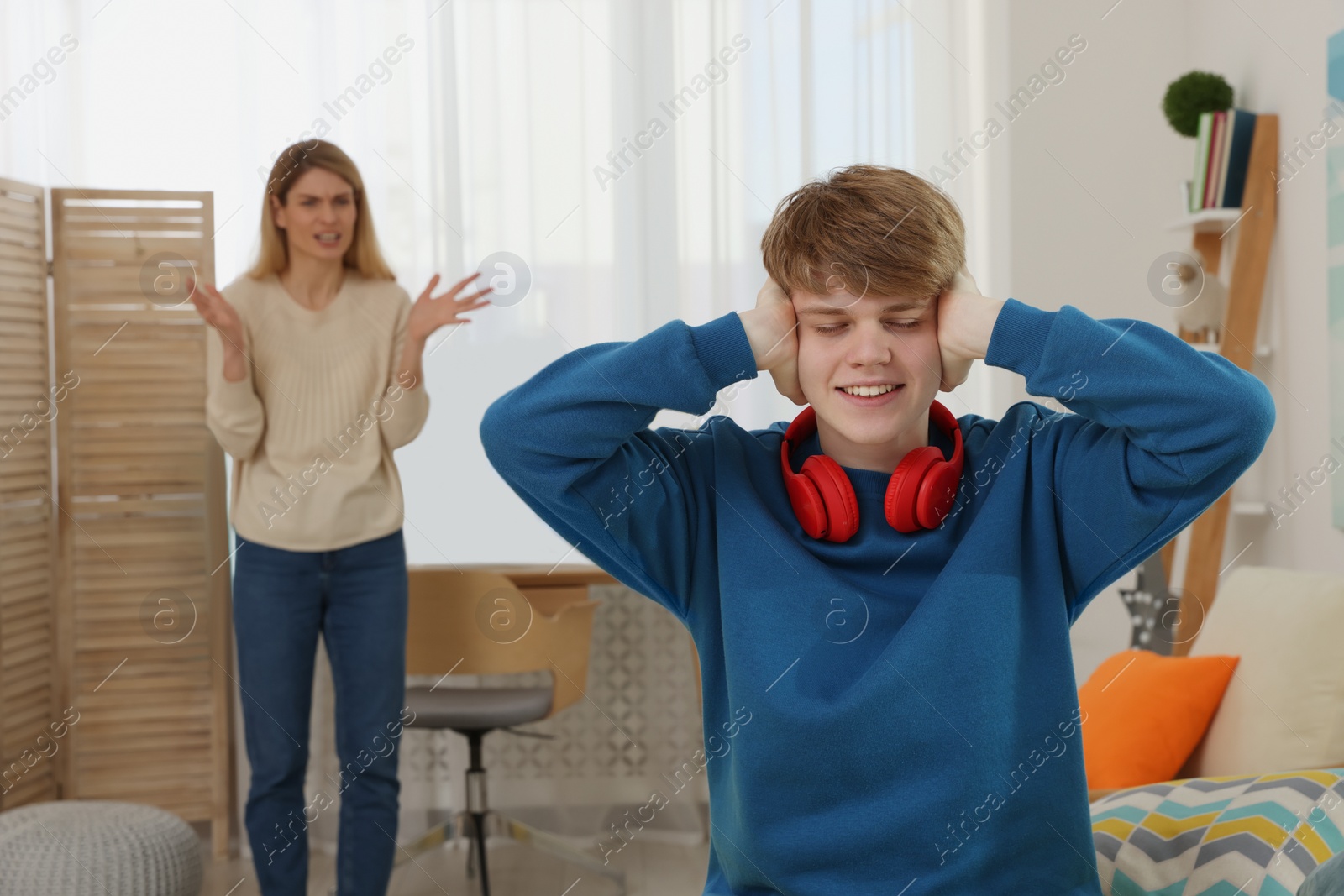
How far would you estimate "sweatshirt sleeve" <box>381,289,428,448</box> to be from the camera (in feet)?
8.52

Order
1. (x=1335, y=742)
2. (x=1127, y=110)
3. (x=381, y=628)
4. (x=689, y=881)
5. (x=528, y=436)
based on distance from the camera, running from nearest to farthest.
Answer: (x=528, y=436), (x=1335, y=742), (x=381, y=628), (x=689, y=881), (x=1127, y=110)

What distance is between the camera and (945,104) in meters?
3.37

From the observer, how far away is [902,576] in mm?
1188

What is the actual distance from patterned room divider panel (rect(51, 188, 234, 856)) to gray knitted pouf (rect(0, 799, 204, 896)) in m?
0.63

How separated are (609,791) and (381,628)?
46.8 inches

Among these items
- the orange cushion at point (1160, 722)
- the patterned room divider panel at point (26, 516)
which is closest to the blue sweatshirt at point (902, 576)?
the orange cushion at point (1160, 722)

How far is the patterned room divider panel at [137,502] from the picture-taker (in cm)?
314

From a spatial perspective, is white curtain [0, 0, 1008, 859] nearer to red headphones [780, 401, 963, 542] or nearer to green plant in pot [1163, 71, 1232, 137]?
green plant in pot [1163, 71, 1232, 137]

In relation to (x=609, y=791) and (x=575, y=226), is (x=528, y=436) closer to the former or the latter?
(x=575, y=226)

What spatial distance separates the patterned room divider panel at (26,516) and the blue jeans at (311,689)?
922 mm

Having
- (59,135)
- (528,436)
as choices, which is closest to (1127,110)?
(528,436)

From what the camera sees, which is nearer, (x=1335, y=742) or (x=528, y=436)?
(x=528, y=436)

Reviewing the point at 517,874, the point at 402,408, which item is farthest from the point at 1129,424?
the point at 517,874

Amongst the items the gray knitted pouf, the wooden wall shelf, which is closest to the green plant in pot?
the wooden wall shelf
